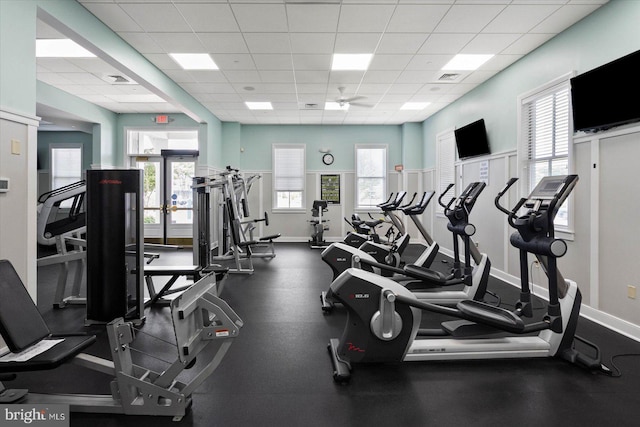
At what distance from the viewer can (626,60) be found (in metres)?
3.09

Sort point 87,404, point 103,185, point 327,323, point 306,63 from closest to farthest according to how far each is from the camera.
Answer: point 87,404 → point 103,185 → point 327,323 → point 306,63

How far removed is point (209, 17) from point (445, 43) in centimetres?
299

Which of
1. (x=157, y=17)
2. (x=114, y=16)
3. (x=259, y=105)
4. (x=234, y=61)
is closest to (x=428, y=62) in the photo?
(x=234, y=61)

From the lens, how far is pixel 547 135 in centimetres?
441

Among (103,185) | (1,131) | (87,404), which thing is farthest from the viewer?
(103,185)

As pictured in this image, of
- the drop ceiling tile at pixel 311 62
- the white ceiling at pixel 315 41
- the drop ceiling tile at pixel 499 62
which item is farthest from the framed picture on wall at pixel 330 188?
the drop ceiling tile at pixel 499 62

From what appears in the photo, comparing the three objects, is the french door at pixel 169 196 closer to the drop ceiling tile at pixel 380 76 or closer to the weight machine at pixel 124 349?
the drop ceiling tile at pixel 380 76

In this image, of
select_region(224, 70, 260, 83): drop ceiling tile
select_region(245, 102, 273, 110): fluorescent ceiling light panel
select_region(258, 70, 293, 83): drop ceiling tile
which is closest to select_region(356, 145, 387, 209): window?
select_region(245, 102, 273, 110): fluorescent ceiling light panel

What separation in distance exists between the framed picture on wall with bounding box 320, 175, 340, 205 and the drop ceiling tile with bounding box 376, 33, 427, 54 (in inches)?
194

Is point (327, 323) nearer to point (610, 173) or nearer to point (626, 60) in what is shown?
point (610, 173)

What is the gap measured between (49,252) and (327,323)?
7295mm

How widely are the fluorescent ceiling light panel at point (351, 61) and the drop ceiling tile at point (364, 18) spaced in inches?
28.8

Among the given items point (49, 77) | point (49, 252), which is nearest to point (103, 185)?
point (49, 77)

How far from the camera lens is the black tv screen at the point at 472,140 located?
585 cm
